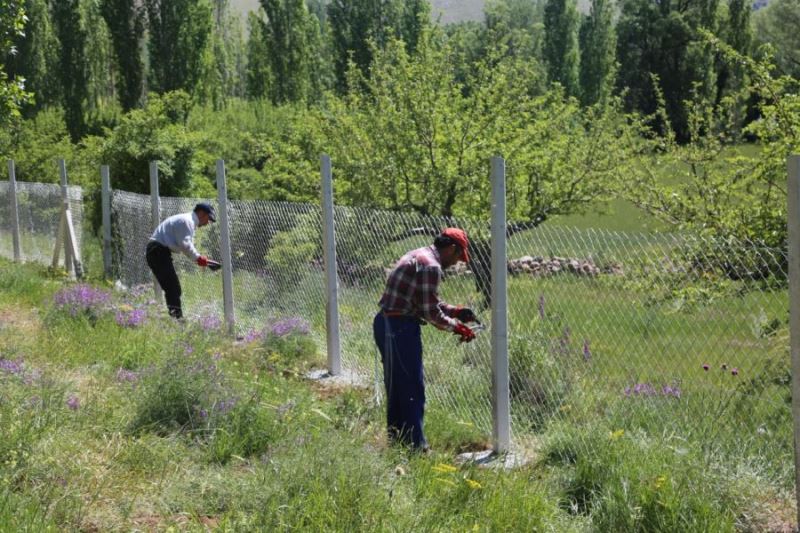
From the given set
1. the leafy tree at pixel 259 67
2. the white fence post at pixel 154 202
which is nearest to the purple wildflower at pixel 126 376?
the white fence post at pixel 154 202

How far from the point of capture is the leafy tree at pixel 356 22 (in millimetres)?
37341

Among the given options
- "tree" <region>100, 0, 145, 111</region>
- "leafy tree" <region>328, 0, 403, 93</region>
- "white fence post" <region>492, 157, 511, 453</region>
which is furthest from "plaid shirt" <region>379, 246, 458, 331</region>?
"leafy tree" <region>328, 0, 403, 93</region>

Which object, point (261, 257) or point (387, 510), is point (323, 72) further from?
point (387, 510)

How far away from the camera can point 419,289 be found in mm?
5316

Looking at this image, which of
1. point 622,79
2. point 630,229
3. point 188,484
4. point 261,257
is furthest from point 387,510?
point 622,79

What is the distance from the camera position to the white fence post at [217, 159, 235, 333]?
9.05m

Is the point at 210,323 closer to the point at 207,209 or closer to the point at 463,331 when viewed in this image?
the point at 207,209

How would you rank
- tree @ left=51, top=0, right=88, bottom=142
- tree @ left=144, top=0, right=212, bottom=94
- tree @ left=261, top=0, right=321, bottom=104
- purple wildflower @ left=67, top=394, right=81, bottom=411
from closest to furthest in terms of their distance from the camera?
purple wildflower @ left=67, top=394, right=81, bottom=411 → tree @ left=144, top=0, right=212, bottom=94 → tree @ left=51, top=0, right=88, bottom=142 → tree @ left=261, top=0, right=321, bottom=104

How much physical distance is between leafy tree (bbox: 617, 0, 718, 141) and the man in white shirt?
40374mm

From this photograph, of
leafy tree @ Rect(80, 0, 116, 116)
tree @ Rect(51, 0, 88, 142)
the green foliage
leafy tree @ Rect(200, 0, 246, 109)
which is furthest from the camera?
leafy tree @ Rect(200, 0, 246, 109)

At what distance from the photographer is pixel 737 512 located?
4195mm

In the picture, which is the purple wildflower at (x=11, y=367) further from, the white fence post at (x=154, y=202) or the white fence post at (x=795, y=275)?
the white fence post at (x=795, y=275)

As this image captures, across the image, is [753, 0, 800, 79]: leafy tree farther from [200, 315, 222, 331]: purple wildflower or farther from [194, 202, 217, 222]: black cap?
[200, 315, 222, 331]: purple wildflower

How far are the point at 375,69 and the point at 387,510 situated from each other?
9.92 metres
